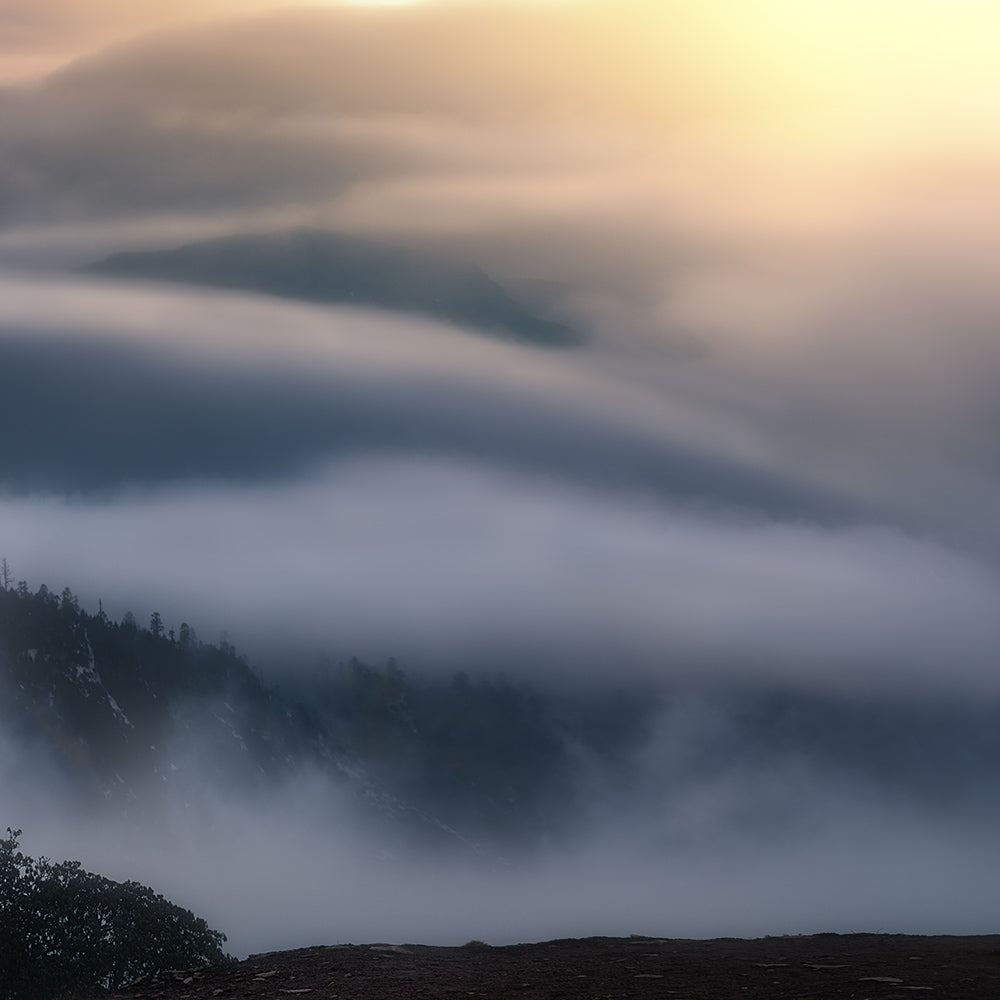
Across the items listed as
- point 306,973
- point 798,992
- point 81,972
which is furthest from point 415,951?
point 81,972

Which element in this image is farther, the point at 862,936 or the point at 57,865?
the point at 57,865

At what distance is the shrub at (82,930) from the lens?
59781mm

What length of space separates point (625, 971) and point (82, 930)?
35483 millimetres

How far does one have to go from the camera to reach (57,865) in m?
66.9

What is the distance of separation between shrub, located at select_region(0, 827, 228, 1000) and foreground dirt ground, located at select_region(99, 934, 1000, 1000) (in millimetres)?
18831

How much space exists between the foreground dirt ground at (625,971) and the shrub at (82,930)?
61.8ft

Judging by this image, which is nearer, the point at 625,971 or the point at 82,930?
the point at 625,971

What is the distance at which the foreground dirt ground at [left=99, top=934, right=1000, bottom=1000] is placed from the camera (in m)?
35.4

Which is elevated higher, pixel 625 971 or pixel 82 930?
pixel 82 930

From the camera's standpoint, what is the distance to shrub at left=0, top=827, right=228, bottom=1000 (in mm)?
59781

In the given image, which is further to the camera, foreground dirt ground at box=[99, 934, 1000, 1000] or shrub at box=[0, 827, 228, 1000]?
shrub at box=[0, 827, 228, 1000]

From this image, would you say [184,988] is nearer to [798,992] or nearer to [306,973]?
[306,973]

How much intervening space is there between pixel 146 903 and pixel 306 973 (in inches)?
1194

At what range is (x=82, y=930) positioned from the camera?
64000mm
